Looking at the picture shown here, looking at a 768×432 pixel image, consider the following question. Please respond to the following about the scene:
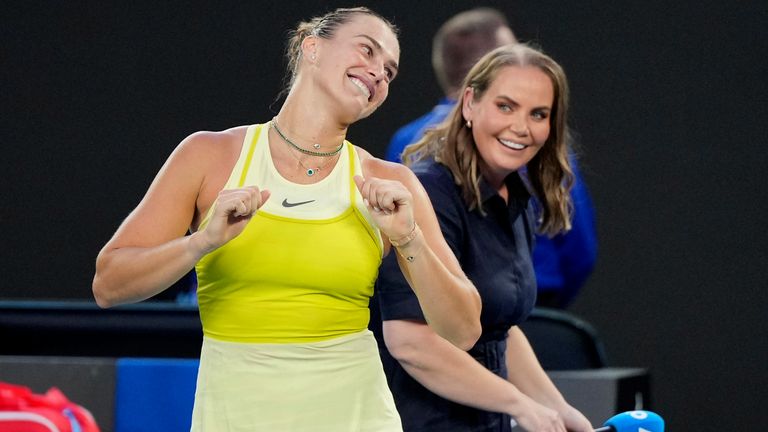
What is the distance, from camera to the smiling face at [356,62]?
72.7 inches

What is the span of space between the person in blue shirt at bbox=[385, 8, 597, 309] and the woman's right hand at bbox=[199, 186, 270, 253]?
6.06 feet

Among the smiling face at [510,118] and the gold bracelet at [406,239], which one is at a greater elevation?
the smiling face at [510,118]

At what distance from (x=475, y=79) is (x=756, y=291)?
2809 mm

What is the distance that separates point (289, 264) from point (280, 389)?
0.18m

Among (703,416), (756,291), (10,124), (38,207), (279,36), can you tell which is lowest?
(703,416)

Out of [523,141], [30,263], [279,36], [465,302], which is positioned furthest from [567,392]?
[30,263]

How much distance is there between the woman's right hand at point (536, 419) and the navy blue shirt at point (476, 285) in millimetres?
174

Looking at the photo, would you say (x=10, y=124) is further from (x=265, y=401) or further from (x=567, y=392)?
(x=265, y=401)

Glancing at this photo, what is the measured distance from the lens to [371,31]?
190 cm

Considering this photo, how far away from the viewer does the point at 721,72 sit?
494 cm

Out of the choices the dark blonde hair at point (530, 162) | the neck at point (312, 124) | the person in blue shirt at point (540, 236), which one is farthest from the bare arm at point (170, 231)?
the person in blue shirt at point (540, 236)

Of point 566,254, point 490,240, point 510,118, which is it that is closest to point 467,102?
point 510,118

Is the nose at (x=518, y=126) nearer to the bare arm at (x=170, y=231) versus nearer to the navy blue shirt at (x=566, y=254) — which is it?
the bare arm at (x=170, y=231)

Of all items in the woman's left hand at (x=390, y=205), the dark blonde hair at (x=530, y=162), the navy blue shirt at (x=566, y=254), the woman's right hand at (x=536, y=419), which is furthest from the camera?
the navy blue shirt at (x=566, y=254)
